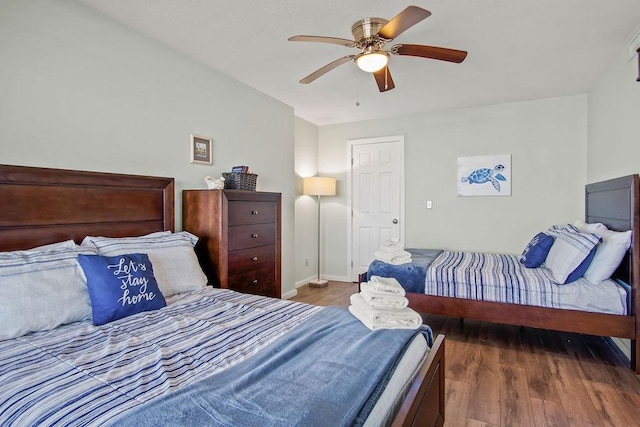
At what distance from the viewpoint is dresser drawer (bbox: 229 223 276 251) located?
2.78m

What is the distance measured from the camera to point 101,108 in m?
2.37

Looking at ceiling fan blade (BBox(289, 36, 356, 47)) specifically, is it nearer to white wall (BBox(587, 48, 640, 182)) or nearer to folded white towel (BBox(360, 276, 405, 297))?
folded white towel (BBox(360, 276, 405, 297))

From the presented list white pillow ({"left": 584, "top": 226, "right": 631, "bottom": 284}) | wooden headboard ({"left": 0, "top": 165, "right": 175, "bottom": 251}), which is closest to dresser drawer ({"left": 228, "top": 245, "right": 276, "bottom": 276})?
wooden headboard ({"left": 0, "top": 165, "right": 175, "bottom": 251})

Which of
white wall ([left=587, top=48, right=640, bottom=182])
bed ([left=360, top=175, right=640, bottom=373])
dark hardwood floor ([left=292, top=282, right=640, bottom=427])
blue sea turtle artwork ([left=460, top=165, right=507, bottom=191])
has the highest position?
white wall ([left=587, top=48, right=640, bottom=182])

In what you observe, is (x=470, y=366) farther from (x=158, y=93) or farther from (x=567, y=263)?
(x=158, y=93)

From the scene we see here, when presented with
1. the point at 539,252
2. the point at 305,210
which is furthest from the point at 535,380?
the point at 305,210

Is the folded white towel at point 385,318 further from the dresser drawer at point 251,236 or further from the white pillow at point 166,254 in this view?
the dresser drawer at point 251,236

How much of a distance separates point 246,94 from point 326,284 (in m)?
2.89

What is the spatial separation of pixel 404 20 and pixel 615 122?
255 centimetres

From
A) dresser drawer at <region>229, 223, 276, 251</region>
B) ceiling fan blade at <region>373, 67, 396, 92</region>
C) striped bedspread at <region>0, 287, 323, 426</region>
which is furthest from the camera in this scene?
dresser drawer at <region>229, 223, 276, 251</region>

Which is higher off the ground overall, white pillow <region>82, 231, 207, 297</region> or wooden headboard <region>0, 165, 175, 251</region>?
wooden headboard <region>0, 165, 175, 251</region>

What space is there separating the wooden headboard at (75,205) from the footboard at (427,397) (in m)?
2.15

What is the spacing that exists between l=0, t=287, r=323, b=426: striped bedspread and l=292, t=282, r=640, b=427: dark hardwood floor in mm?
1273

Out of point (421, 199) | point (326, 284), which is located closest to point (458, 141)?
point (421, 199)
